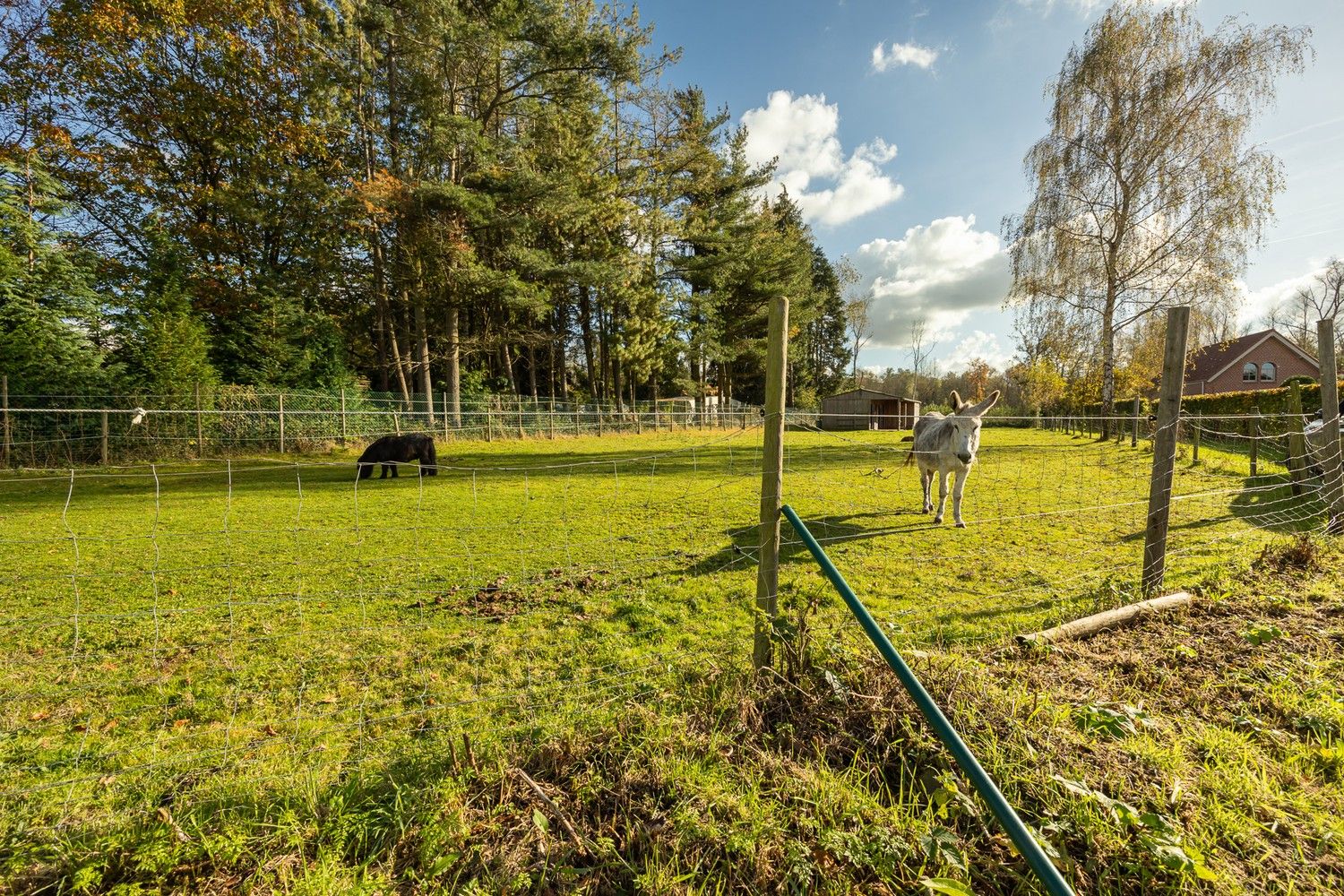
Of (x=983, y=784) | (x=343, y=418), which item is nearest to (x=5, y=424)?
(x=343, y=418)

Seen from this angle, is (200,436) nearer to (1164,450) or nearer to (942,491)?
(942,491)

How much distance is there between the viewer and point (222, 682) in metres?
3.13

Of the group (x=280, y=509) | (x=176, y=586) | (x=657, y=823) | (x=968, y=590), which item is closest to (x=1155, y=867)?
(x=657, y=823)

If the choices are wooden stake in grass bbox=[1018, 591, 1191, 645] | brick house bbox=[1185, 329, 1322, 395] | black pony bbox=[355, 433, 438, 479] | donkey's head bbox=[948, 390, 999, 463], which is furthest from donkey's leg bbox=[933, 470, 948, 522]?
brick house bbox=[1185, 329, 1322, 395]

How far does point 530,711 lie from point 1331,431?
350 inches

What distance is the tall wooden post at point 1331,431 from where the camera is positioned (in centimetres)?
551

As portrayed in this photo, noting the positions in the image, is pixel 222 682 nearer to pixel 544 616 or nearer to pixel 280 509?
pixel 544 616

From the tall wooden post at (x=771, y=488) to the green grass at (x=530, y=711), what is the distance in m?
A: 0.13

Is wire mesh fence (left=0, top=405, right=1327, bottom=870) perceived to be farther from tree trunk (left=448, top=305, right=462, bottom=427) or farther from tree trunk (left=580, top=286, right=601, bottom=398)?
tree trunk (left=580, top=286, right=601, bottom=398)

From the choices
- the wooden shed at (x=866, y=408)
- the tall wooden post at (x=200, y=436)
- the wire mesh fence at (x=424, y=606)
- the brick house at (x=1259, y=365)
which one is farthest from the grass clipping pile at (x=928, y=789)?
the brick house at (x=1259, y=365)

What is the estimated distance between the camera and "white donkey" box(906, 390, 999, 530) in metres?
6.16

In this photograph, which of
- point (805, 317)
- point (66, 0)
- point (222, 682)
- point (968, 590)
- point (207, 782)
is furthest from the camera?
point (805, 317)

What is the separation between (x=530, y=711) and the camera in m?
2.74

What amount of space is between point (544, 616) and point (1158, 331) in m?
23.4
